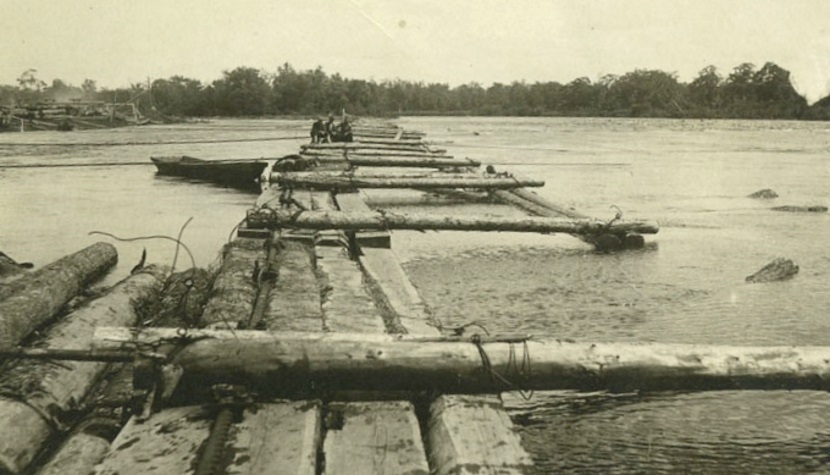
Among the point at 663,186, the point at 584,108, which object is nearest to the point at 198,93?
the point at 584,108

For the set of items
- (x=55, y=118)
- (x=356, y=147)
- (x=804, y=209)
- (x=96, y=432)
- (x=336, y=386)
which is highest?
(x=356, y=147)

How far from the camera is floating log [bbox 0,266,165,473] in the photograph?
308cm

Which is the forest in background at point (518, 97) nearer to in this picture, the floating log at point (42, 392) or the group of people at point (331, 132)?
the group of people at point (331, 132)

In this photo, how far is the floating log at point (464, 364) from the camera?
3162 mm

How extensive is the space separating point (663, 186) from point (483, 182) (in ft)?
18.6

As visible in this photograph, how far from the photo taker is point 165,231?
1070cm

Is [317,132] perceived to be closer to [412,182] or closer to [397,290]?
[412,182]

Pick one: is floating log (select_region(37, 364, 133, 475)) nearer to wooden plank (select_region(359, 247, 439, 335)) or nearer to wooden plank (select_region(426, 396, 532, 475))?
wooden plank (select_region(426, 396, 532, 475))

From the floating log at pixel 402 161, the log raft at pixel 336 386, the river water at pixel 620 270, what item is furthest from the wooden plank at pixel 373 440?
the floating log at pixel 402 161

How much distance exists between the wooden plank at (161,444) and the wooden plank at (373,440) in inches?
19.2

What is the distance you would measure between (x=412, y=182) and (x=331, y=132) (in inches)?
361

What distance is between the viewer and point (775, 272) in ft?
24.0

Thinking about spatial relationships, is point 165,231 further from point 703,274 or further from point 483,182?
point 703,274

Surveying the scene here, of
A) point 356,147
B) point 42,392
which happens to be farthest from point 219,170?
point 42,392
